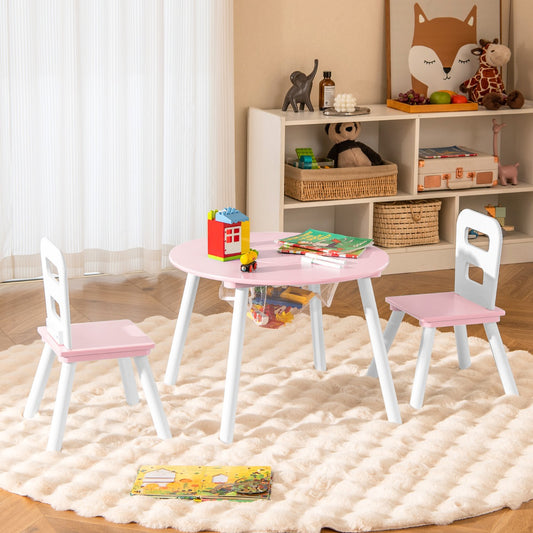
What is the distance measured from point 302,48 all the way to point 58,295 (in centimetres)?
257

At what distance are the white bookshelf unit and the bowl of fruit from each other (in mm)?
41

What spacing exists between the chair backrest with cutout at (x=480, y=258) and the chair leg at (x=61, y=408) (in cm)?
136

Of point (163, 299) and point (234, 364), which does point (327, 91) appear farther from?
point (234, 364)

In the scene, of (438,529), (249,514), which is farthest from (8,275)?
(438,529)

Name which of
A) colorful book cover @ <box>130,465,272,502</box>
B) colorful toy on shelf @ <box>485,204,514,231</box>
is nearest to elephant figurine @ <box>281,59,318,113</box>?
colorful toy on shelf @ <box>485,204,514,231</box>

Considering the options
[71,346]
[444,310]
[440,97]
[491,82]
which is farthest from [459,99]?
[71,346]

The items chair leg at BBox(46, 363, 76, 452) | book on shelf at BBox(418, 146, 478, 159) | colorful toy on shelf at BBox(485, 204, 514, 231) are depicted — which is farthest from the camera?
colorful toy on shelf at BBox(485, 204, 514, 231)

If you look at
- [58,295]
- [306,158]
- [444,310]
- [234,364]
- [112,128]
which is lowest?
[234,364]

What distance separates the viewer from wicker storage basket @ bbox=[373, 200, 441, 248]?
4.76 m

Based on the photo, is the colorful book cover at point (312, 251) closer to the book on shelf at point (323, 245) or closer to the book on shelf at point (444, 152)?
the book on shelf at point (323, 245)

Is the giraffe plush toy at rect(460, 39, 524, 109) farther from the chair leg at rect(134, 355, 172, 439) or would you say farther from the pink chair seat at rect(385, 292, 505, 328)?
the chair leg at rect(134, 355, 172, 439)

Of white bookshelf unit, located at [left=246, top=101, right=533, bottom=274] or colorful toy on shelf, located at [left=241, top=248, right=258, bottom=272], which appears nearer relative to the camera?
colorful toy on shelf, located at [left=241, top=248, right=258, bottom=272]

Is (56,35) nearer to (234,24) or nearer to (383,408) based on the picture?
(234,24)

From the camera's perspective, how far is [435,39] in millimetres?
4984
